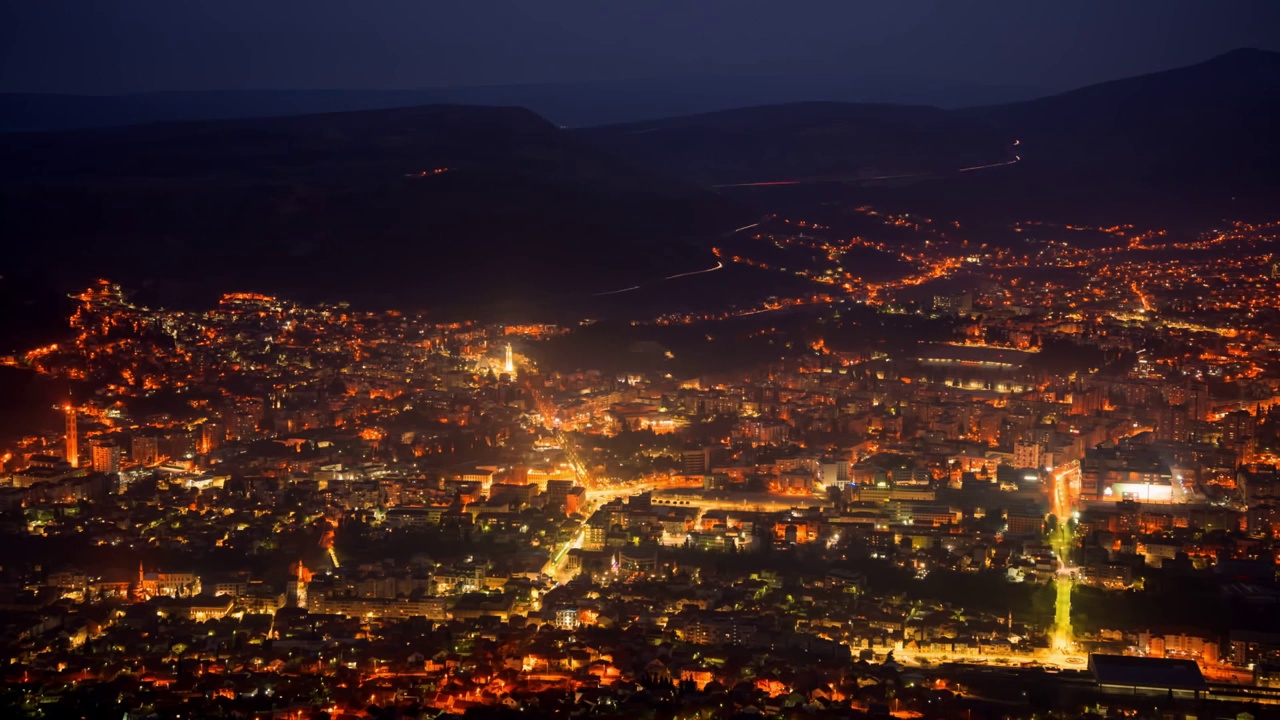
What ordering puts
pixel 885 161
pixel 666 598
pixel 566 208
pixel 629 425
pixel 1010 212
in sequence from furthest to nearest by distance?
pixel 885 161 < pixel 1010 212 < pixel 566 208 < pixel 629 425 < pixel 666 598

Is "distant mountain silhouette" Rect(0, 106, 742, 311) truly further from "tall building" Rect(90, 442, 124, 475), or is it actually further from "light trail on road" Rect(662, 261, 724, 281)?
"tall building" Rect(90, 442, 124, 475)

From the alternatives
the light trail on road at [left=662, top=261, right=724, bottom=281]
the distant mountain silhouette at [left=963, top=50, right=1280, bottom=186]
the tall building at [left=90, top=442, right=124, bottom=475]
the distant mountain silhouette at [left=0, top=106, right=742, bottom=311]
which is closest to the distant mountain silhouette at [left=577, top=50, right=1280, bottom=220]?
the distant mountain silhouette at [left=963, top=50, right=1280, bottom=186]

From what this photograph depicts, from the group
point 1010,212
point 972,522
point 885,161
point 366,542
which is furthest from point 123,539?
point 885,161

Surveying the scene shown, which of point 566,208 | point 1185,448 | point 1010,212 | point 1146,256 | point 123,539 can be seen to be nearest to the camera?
point 123,539

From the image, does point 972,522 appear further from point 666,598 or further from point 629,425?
point 629,425

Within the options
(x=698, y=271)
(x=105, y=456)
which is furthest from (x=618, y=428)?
(x=698, y=271)

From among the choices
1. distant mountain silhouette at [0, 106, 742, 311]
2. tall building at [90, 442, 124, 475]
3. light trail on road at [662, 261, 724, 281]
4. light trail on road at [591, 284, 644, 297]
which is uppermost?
distant mountain silhouette at [0, 106, 742, 311]

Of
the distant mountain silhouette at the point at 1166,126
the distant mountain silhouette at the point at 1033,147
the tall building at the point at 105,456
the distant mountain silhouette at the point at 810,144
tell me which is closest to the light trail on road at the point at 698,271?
the distant mountain silhouette at the point at 1033,147
